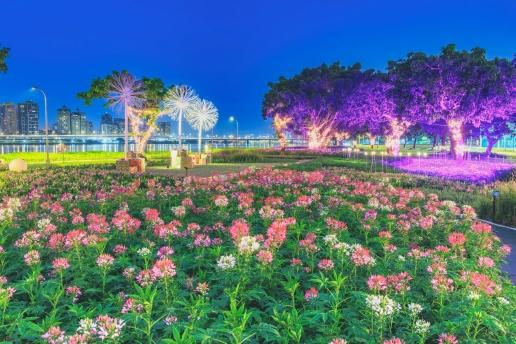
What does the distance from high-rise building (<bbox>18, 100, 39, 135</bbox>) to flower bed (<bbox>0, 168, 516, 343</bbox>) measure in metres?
184

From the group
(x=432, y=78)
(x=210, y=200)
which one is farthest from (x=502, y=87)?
(x=210, y=200)

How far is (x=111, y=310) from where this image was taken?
2.69 m

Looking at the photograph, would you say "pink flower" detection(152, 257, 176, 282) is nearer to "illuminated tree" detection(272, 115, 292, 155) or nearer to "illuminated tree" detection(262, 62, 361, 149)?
"illuminated tree" detection(262, 62, 361, 149)

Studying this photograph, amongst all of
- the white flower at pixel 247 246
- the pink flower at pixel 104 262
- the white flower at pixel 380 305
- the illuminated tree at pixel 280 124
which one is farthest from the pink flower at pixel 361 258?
the illuminated tree at pixel 280 124

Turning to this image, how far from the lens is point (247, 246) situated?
9.75 ft

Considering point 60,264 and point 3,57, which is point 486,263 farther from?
point 3,57

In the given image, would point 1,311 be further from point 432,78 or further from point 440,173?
point 432,78

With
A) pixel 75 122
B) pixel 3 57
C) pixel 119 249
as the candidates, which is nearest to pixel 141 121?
pixel 3 57

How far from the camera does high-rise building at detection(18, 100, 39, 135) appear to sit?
162000mm

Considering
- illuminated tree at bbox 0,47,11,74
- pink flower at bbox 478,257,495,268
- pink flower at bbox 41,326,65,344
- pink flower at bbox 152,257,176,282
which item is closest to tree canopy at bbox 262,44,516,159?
illuminated tree at bbox 0,47,11,74

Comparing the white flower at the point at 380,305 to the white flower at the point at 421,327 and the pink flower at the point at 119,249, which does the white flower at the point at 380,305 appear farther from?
the pink flower at the point at 119,249

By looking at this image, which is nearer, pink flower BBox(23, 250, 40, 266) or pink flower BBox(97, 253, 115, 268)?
pink flower BBox(97, 253, 115, 268)

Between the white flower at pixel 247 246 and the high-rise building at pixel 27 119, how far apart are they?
185325 millimetres

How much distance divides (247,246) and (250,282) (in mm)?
278
